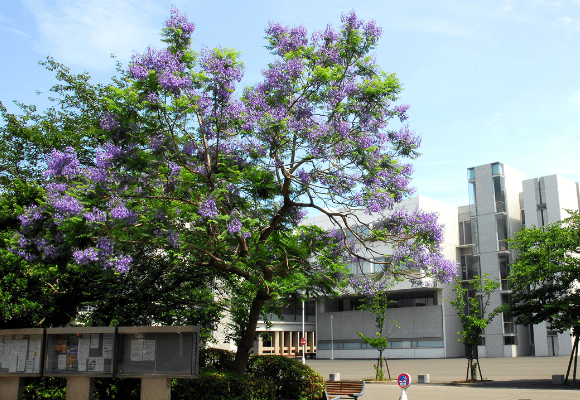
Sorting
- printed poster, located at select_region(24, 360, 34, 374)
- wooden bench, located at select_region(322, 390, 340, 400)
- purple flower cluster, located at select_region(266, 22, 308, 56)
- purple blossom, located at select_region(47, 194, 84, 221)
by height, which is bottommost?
wooden bench, located at select_region(322, 390, 340, 400)

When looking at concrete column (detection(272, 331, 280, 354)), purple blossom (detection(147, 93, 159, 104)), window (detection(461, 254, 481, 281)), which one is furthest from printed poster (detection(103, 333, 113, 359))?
concrete column (detection(272, 331, 280, 354))

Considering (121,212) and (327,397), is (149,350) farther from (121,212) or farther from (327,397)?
(327,397)

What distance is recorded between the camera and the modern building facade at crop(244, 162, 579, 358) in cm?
5034

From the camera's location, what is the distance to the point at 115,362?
12367 millimetres

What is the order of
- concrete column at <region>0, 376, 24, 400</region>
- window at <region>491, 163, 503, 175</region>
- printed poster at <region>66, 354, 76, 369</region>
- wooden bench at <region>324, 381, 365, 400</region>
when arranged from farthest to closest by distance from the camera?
window at <region>491, 163, 503, 175</region>
wooden bench at <region>324, 381, 365, 400</region>
concrete column at <region>0, 376, 24, 400</region>
printed poster at <region>66, 354, 76, 369</region>

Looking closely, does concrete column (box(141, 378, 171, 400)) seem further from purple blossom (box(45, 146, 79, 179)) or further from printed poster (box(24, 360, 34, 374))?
purple blossom (box(45, 146, 79, 179))

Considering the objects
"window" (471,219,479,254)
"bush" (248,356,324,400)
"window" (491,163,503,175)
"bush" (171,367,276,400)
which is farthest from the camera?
"window" (471,219,479,254)

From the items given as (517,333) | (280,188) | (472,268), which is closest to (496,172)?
(472,268)

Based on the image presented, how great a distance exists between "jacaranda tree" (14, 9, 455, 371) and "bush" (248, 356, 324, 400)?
2.26 metres

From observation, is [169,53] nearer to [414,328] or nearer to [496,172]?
[496,172]

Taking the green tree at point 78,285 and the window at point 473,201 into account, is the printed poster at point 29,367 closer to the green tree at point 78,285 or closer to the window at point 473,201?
the green tree at point 78,285

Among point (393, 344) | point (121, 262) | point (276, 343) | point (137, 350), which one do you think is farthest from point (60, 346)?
point (276, 343)

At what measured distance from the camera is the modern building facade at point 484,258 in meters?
50.3

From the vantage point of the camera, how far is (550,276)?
888 inches
